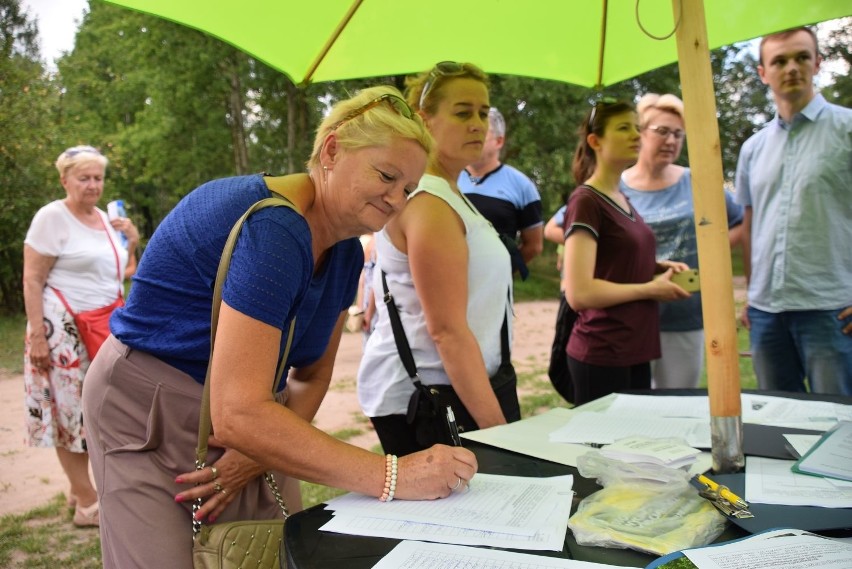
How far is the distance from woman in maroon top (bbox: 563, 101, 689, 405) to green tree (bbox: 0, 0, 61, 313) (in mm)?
14320

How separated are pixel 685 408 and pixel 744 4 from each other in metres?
1.34

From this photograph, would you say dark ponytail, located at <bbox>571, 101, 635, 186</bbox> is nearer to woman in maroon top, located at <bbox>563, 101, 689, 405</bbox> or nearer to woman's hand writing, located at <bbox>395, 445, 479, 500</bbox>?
woman in maroon top, located at <bbox>563, 101, 689, 405</bbox>

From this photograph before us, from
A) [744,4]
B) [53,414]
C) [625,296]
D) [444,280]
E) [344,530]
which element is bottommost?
[53,414]

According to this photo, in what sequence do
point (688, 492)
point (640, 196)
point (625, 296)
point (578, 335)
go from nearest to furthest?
point (688, 492)
point (625, 296)
point (578, 335)
point (640, 196)

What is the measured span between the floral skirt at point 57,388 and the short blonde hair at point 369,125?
286 centimetres

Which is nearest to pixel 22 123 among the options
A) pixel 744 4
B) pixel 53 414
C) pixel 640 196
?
pixel 53 414

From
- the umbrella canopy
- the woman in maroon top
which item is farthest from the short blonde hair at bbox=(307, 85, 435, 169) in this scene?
the woman in maroon top

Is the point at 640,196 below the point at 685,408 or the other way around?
the other way around

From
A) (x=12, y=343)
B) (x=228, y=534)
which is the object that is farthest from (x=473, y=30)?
(x=12, y=343)

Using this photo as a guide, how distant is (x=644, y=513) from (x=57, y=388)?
351cm

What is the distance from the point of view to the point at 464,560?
1.06m

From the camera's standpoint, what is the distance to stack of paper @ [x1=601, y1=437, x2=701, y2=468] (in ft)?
4.66

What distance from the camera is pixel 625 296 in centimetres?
254

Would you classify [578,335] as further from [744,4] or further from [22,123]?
[22,123]
